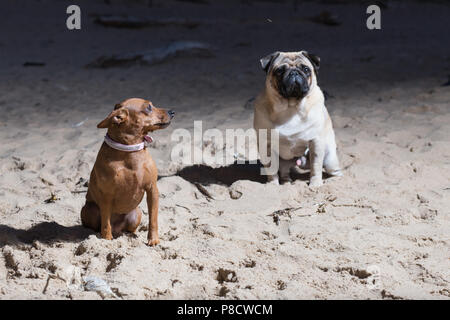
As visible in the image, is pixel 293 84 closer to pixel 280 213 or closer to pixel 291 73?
pixel 291 73

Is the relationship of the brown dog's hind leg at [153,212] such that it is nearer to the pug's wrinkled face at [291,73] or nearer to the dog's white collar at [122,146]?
the dog's white collar at [122,146]

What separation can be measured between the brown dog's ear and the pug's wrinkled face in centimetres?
140

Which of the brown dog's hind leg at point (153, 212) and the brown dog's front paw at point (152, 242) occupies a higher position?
the brown dog's hind leg at point (153, 212)

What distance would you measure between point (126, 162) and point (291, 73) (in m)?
1.50

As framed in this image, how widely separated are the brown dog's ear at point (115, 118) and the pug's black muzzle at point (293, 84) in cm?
139

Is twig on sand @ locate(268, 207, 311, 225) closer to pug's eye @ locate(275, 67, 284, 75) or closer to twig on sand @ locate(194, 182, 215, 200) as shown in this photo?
twig on sand @ locate(194, 182, 215, 200)

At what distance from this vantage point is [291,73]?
397cm

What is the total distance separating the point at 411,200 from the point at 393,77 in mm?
4229

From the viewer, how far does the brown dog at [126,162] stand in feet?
9.82

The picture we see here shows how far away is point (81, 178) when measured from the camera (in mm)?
4453

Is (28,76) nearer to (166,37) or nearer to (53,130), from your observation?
(53,130)

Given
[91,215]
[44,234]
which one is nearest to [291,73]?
[91,215]

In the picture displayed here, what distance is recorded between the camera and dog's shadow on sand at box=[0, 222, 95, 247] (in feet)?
10.7

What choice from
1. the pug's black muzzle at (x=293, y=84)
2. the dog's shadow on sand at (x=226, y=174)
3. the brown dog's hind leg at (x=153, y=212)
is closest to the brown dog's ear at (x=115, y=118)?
the brown dog's hind leg at (x=153, y=212)
